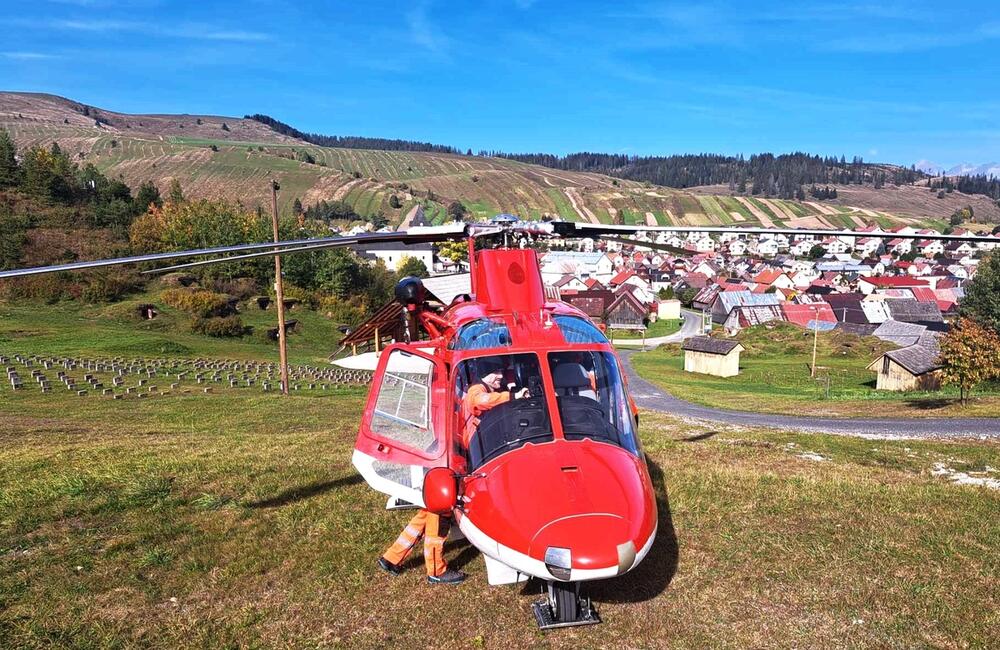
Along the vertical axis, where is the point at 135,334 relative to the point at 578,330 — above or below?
below

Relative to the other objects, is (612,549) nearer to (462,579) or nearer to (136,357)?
(462,579)

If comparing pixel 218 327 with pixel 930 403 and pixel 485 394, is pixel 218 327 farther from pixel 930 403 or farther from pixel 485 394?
pixel 485 394

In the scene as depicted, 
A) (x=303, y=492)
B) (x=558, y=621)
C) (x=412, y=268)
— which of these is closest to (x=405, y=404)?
(x=558, y=621)

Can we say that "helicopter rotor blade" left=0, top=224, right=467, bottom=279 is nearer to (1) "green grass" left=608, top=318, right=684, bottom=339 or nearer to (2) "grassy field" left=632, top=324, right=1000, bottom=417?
(2) "grassy field" left=632, top=324, right=1000, bottom=417

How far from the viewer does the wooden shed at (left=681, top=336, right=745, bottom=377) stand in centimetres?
5409

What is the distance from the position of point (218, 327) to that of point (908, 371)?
5440 cm

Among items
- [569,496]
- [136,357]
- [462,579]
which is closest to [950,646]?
[569,496]

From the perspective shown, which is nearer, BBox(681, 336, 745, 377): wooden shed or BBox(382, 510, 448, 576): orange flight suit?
BBox(382, 510, 448, 576): orange flight suit

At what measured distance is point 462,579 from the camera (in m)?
7.52

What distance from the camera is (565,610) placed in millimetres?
6352

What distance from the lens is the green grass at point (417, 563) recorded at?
640cm

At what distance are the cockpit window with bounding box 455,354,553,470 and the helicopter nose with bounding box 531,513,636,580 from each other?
3.51 ft

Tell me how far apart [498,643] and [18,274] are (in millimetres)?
5778

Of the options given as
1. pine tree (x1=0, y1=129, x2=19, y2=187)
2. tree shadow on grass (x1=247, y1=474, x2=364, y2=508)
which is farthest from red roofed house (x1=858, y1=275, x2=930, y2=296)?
pine tree (x1=0, y1=129, x2=19, y2=187)
